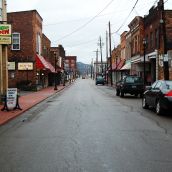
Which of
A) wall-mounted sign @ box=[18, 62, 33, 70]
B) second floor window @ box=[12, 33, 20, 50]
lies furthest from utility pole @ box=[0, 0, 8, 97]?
second floor window @ box=[12, 33, 20, 50]

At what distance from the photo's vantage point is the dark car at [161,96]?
17609 mm

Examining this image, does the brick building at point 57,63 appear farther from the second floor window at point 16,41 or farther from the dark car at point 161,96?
the dark car at point 161,96

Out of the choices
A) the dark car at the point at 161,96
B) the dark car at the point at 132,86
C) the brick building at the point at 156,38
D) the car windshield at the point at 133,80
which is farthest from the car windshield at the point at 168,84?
the brick building at the point at 156,38

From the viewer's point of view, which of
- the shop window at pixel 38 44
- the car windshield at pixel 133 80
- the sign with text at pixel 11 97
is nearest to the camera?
the sign with text at pixel 11 97

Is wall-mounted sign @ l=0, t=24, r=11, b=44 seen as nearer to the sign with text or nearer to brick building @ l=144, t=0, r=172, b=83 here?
the sign with text

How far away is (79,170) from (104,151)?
1924mm

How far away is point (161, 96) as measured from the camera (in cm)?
1822

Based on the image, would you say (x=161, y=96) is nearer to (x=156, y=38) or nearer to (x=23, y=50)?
(x=156, y=38)

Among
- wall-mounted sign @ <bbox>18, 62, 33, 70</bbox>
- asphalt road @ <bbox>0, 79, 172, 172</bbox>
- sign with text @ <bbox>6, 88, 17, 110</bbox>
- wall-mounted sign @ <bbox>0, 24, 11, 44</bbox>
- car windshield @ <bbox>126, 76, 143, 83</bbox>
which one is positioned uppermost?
wall-mounted sign @ <bbox>0, 24, 11, 44</bbox>

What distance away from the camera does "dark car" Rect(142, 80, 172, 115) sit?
57.8 ft

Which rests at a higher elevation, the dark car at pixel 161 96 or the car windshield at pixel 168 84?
the car windshield at pixel 168 84

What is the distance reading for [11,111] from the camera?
20.5 m

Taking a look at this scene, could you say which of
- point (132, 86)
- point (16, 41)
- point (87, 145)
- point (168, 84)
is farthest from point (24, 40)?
point (87, 145)

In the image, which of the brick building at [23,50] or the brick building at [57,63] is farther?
the brick building at [57,63]
